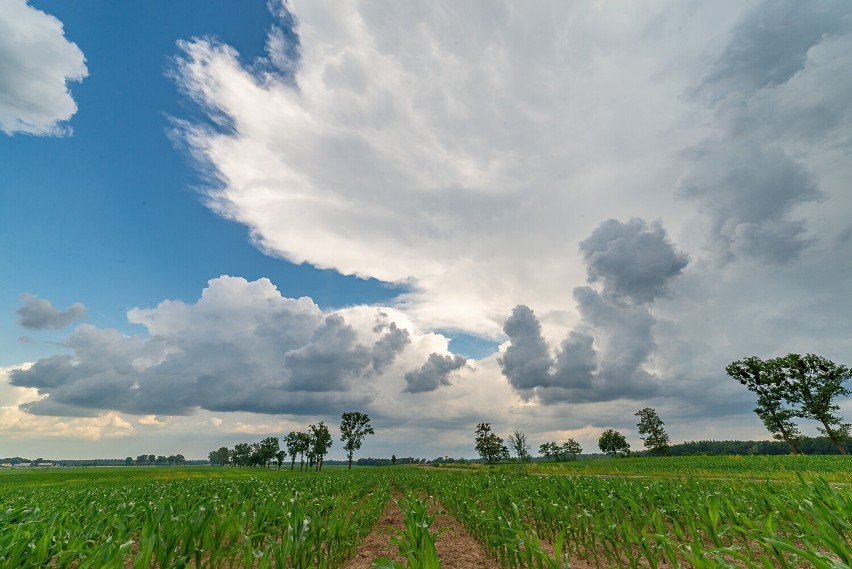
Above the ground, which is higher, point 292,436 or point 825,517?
point 292,436

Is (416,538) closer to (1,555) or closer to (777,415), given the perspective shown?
(1,555)

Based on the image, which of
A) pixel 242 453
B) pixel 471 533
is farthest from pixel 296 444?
pixel 471 533

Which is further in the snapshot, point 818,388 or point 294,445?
point 294,445

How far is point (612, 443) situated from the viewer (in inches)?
5084

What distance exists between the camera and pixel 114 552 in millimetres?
5160

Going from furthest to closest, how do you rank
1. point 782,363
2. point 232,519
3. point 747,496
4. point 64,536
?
point 782,363 → point 747,496 → point 64,536 → point 232,519

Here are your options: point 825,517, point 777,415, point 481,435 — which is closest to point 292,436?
point 481,435

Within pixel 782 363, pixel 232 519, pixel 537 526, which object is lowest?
pixel 537 526

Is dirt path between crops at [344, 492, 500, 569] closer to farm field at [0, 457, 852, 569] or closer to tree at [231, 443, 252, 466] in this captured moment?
farm field at [0, 457, 852, 569]

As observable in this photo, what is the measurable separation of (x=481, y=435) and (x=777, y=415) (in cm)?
8041

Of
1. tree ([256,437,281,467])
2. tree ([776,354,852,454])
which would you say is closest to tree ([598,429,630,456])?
tree ([776,354,852,454])

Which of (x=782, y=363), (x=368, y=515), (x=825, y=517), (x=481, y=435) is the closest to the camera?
(x=825, y=517)

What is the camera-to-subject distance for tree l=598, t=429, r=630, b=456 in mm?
127137

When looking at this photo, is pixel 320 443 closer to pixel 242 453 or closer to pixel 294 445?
pixel 294 445
